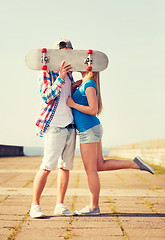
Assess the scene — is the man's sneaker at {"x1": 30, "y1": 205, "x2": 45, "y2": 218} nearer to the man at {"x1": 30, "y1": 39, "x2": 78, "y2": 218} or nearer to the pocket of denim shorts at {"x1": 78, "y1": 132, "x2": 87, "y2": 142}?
the man at {"x1": 30, "y1": 39, "x2": 78, "y2": 218}

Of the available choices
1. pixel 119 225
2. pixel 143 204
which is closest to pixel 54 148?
pixel 119 225

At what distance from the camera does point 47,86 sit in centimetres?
402

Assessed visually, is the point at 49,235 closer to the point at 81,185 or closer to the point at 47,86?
the point at 47,86

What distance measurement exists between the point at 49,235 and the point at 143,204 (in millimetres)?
1866

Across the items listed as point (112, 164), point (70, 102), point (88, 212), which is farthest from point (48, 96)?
point (88, 212)

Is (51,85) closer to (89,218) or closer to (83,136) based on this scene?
(83,136)

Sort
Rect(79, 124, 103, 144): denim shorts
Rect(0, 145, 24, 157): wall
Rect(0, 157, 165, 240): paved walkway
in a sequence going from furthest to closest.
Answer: Rect(0, 145, 24, 157): wall → Rect(79, 124, 103, 144): denim shorts → Rect(0, 157, 165, 240): paved walkway

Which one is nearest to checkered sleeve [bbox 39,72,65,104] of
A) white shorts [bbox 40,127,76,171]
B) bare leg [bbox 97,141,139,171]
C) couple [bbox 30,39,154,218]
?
couple [bbox 30,39,154,218]

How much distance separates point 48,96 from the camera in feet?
12.9

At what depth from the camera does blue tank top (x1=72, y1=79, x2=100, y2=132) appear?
4.06m

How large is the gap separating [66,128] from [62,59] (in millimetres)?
735

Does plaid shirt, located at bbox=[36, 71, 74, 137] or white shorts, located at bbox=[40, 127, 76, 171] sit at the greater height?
plaid shirt, located at bbox=[36, 71, 74, 137]

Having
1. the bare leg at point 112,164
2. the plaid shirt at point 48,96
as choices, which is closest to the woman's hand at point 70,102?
the plaid shirt at point 48,96

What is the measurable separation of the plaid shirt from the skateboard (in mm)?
125
